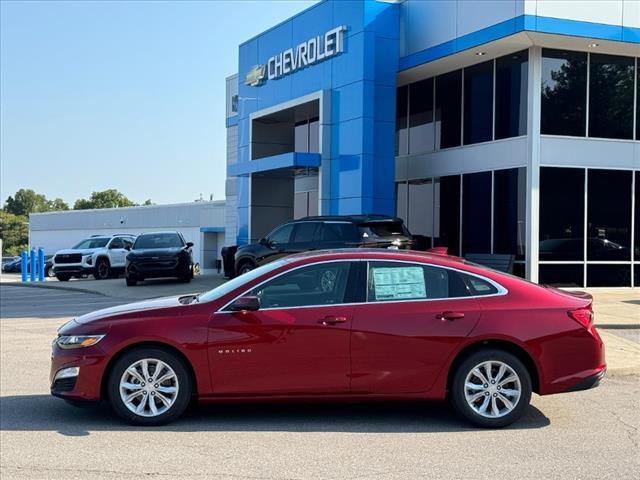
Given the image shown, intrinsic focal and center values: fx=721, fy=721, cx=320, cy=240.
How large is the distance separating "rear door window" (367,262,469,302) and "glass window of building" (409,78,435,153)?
626 inches

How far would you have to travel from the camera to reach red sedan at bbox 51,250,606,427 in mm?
6316

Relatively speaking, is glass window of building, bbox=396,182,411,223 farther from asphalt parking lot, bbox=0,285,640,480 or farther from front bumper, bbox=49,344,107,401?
front bumper, bbox=49,344,107,401

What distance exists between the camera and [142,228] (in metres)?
65.4

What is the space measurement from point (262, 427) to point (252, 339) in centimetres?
82

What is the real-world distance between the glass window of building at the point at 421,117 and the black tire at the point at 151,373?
16800 mm

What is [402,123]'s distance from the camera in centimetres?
2355

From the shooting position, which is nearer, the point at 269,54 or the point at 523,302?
the point at 523,302

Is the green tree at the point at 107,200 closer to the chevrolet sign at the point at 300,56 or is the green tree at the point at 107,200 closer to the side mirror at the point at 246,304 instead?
the chevrolet sign at the point at 300,56

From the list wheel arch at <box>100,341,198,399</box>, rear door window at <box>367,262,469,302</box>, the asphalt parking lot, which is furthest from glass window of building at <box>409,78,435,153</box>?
wheel arch at <box>100,341,198,399</box>

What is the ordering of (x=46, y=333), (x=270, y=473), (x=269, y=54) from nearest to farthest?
1. (x=270, y=473)
2. (x=46, y=333)
3. (x=269, y=54)

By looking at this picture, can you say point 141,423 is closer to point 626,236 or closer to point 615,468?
point 615,468

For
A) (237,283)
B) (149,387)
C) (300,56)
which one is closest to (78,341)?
(149,387)

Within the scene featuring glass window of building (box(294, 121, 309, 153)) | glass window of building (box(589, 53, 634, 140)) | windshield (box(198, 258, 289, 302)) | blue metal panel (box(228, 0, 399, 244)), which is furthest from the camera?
glass window of building (box(294, 121, 309, 153))

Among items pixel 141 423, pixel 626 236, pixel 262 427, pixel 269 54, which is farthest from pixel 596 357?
pixel 269 54
